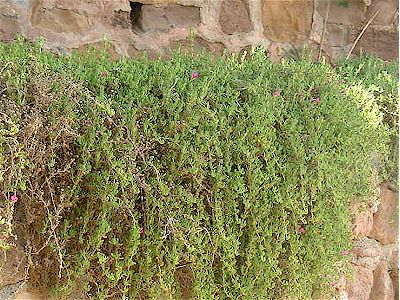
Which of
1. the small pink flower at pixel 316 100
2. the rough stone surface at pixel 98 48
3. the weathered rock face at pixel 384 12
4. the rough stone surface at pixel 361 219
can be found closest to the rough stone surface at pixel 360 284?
the rough stone surface at pixel 361 219

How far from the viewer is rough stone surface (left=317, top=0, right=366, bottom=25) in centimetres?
316

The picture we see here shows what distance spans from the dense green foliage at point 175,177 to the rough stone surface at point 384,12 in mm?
1560

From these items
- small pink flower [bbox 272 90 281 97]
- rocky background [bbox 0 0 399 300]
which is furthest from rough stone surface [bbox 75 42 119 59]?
small pink flower [bbox 272 90 281 97]

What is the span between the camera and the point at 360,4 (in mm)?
3211

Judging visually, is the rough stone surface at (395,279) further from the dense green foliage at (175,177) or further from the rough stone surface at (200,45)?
the rough stone surface at (200,45)

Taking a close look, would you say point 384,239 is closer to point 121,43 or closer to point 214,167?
point 214,167

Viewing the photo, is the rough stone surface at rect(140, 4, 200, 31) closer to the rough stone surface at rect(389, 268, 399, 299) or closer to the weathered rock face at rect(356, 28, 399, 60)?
the weathered rock face at rect(356, 28, 399, 60)

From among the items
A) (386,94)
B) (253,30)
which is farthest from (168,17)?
(386,94)

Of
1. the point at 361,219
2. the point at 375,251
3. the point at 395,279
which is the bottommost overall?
the point at 395,279

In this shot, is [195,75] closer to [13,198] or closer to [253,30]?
[13,198]

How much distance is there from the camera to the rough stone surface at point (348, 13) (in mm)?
3162

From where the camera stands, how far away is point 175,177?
148cm

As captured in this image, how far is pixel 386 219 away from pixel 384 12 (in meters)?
1.50

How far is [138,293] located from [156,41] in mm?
1425
